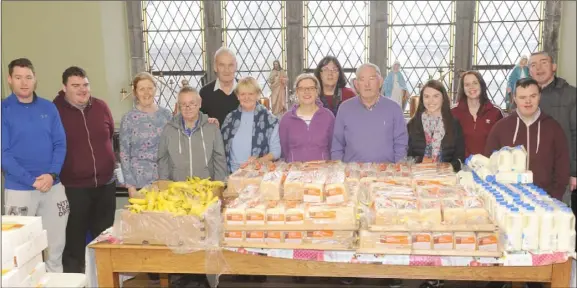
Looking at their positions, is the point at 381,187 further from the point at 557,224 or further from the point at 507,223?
the point at 557,224

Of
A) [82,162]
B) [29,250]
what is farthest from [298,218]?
[82,162]

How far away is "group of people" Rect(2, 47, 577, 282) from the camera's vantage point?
274 cm

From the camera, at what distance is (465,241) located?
188 cm

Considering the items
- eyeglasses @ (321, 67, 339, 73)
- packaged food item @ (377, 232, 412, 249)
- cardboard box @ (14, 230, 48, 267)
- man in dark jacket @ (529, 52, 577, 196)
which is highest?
eyeglasses @ (321, 67, 339, 73)

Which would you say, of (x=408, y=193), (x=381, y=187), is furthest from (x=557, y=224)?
(x=381, y=187)

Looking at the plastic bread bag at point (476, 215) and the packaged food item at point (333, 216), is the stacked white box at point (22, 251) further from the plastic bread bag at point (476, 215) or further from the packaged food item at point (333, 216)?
the plastic bread bag at point (476, 215)

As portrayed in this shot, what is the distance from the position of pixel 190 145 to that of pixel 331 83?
1107mm

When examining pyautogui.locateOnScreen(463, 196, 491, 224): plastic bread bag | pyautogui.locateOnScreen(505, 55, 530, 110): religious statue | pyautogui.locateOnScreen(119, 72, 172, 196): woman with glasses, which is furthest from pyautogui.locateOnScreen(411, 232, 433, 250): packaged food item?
pyautogui.locateOnScreen(505, 55, 530, 110): religious statue

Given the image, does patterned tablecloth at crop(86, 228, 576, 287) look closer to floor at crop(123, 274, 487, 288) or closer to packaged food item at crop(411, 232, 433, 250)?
packaged food item at crop(411, 232, 433, 250)

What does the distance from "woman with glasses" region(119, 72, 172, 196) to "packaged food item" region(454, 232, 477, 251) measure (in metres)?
1.84

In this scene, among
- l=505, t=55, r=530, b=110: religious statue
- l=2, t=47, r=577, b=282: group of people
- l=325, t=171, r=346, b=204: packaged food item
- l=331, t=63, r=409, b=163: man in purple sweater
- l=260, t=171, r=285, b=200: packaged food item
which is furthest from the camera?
l=505, t=55, r=530, b=110: religious statue

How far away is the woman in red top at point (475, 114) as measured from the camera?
118 inches

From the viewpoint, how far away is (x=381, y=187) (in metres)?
2.21

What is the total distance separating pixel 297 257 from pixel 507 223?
→ 0.81 m
